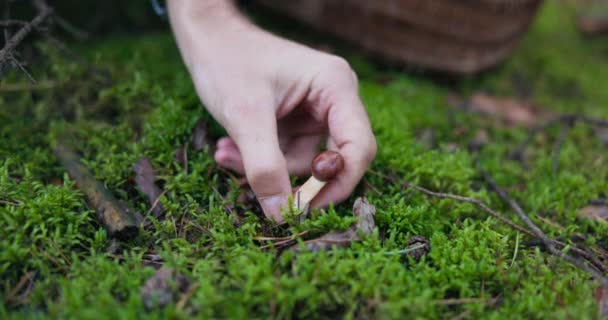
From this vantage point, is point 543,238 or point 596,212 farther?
point 596,212

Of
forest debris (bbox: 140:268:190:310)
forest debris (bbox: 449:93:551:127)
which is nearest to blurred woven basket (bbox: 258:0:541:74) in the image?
forest debris (bbox: 449:93:551:127)

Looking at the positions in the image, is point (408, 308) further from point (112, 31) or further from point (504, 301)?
point (112, 31)

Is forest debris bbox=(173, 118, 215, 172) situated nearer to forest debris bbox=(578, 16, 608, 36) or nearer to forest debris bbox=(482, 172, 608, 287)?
forest debris bbox=(482, 172, 608, 287)

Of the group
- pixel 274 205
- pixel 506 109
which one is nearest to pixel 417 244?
pixel 274 205

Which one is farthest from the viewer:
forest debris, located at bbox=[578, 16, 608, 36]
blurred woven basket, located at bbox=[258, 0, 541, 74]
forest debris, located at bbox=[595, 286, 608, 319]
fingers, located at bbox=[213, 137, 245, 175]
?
forest debris, located at bbox=[578, 16, 608, 36]

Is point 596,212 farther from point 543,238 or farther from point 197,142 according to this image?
point 197,142

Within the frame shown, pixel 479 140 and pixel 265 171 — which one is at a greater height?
pixel 265 171
